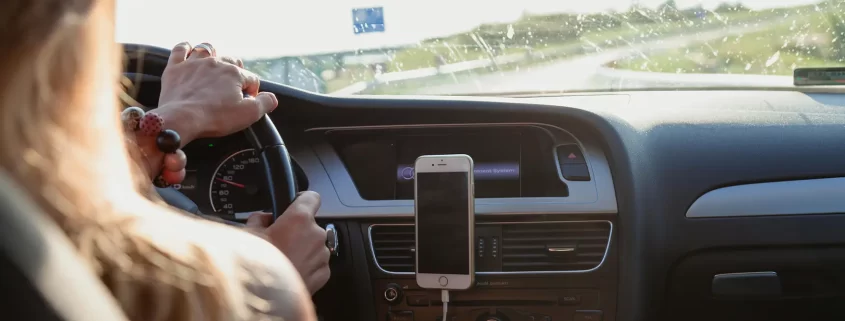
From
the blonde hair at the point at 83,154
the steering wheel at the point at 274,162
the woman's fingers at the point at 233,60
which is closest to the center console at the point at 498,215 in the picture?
the steering wheel at the point at 274,162

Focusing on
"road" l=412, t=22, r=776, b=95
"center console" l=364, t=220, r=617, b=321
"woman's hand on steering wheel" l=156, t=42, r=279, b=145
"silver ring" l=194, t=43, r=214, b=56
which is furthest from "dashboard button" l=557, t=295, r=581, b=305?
"silver ring" l=194, t=43, r=214, b=56

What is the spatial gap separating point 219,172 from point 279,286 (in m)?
2.15

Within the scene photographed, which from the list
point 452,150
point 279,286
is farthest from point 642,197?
point 279,286

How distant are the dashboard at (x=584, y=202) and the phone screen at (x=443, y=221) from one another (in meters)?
0.13

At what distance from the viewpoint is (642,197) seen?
324cm

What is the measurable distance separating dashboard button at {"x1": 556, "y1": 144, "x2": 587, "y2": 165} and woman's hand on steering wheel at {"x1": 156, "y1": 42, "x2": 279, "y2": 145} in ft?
4.49

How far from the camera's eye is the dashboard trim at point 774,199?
3.29 meters

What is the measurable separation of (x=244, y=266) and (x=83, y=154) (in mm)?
217

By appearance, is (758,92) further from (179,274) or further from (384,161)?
(179,274)

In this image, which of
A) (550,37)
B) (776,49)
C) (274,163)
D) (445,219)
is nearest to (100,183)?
(274,163)

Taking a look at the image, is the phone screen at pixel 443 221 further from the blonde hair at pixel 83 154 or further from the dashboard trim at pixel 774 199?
the blonde hair at pixel 83 154

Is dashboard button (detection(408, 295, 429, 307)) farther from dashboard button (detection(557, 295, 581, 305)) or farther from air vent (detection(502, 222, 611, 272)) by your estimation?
dashboard button (detection(557, 295, 581, 305))

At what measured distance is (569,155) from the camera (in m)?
3.38

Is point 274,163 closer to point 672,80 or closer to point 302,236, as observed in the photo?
point 302,236
